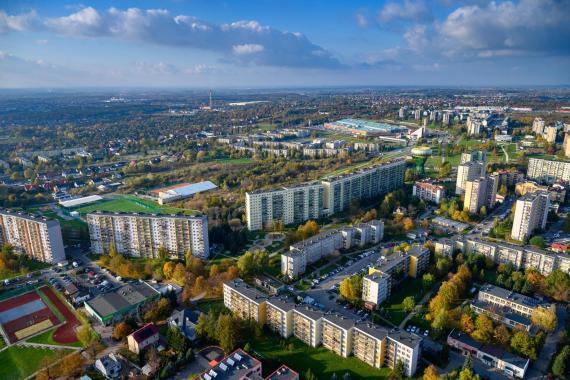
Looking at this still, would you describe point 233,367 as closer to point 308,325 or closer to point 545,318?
point 308,325

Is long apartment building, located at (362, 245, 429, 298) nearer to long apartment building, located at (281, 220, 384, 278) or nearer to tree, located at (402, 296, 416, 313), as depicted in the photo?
tree, located at (402, 296, 416, 313)

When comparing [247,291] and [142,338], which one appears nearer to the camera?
[142,338]

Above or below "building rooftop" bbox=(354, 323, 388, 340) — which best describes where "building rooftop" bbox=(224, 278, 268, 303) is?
above

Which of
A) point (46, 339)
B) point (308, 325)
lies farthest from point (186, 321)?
point (46, 339)

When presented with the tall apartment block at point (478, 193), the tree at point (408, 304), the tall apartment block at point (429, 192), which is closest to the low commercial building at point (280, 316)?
the tree at point (408, 304)

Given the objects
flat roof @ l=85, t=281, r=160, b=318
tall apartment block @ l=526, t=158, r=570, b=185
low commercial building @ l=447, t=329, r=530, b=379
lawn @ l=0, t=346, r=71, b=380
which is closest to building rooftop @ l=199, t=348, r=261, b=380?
flat roof @ l=85, t=281, r=160, b=318

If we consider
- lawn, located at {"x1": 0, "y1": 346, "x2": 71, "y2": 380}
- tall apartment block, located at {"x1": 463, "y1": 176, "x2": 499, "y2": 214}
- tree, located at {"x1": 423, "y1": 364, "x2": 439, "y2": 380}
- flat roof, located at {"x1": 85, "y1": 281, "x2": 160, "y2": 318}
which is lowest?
lawn, located at {"x1": 0, "y1": 346, "x2": 71, "y2": 380}

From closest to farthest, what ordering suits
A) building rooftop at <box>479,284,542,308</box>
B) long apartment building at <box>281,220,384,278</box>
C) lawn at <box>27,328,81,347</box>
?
lawn at <box>27,328,81,347</box>
building rooftop at <box>479,284,542,308</box>
long apartment building at <box>281,220,384,278</box>
